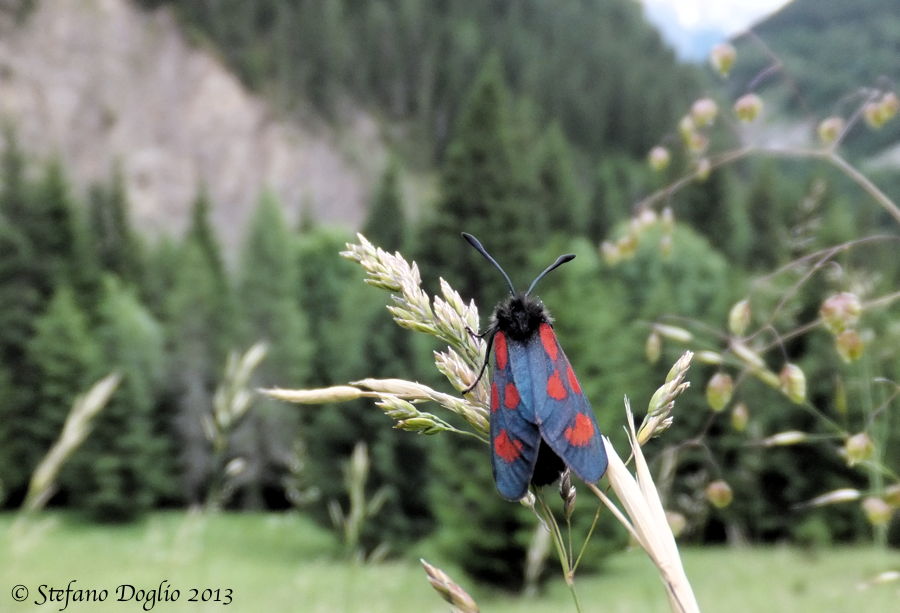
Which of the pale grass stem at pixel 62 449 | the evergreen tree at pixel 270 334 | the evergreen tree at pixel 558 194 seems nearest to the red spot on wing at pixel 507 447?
the pale grass stem at pixel 62 449

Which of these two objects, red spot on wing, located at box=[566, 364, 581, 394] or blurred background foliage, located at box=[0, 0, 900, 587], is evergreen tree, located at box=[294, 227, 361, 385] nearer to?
blurred background foliage, located at box=[0, 0, 900, 587]

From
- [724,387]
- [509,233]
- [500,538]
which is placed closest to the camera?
[724,387]

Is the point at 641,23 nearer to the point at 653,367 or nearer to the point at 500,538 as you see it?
the point at 653,367

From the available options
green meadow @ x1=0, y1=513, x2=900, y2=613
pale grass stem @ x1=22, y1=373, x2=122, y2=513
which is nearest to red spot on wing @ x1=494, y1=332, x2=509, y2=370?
pale grass stem @ x1=22, y1=373, x2=122, y2=513

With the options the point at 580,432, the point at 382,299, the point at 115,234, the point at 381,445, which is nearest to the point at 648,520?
the point at 580,432

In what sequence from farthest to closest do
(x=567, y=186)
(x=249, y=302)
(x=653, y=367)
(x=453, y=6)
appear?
(x=453, y=6), (x=567, y=186), (x=249, y=302), (x=653, y=367)

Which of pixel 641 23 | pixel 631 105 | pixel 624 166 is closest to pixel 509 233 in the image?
pixel 624 166
